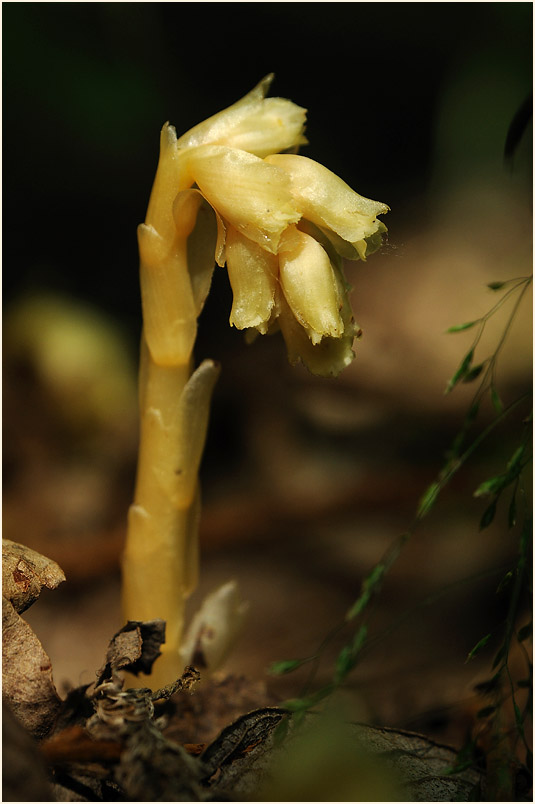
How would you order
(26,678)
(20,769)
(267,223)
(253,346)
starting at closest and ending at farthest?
(20,769), (26,678), (267,223), (253,346)

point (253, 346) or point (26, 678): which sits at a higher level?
point (253, 346)

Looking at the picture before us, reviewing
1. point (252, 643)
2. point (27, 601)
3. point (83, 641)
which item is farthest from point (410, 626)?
point (27, 601)

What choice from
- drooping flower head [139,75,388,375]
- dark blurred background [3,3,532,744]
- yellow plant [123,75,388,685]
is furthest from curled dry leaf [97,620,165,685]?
dark blurred background [3,3,532,744]

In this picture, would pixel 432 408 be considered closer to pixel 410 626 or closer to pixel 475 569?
pixel 475 569

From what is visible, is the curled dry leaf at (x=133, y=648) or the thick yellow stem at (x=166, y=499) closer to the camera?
the curled dry leaf at (x=133, y=648)

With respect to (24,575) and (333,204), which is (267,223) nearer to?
(333,204)

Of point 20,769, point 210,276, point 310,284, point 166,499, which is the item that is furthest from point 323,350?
point 20,769

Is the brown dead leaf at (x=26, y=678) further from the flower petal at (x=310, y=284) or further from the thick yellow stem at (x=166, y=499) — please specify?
the flower petal at (x=310, y=284)

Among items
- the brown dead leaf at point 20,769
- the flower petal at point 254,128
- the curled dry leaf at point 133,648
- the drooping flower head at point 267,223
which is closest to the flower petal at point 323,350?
the drooping flower head at point 267,223
